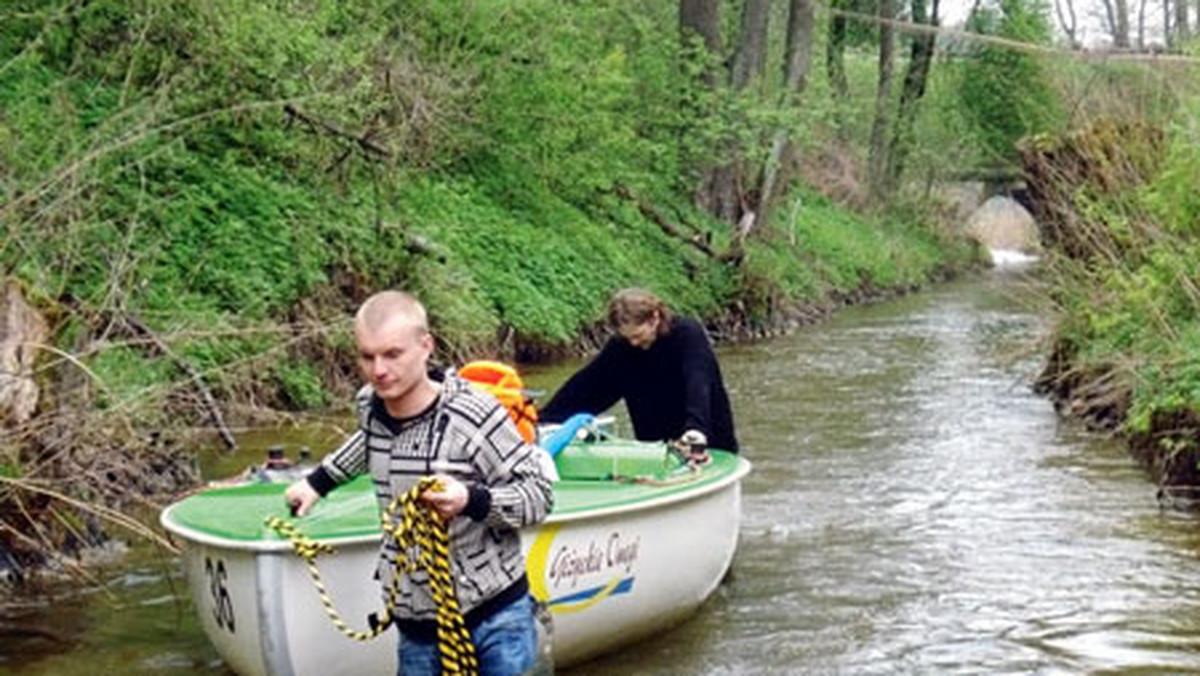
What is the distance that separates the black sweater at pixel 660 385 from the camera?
8.46 meters

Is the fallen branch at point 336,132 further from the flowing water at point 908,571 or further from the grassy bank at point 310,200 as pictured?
the flowing water at point 908,571

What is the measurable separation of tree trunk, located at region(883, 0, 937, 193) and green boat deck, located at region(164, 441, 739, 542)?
30.2 m

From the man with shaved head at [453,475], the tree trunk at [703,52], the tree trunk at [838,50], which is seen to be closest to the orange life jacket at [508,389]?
the man with shaved head at [453,475]

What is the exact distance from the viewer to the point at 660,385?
8.66 m

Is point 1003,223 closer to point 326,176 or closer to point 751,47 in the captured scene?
point 751,47

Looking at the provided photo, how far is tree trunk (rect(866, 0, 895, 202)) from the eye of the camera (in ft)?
122

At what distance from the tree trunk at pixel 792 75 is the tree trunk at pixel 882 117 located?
8403mm

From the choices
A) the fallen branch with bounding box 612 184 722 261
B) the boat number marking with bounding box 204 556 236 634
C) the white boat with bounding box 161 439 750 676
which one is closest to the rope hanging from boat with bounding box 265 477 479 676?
the white boat with bounding box 161 439 750 676

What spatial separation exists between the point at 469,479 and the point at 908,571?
5.25m

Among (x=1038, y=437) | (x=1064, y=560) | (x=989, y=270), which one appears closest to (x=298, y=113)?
(x=1038, y=437)

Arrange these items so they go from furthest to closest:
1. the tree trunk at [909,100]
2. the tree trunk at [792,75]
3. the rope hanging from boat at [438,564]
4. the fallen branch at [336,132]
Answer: the tree trunk at [909,100] < the tree trunk at [792,75] < the fallen branch at [336,132] < the rope hanging from boat at [438,564]

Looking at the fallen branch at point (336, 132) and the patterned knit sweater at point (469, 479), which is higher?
the fallen branch at point (336, 132)

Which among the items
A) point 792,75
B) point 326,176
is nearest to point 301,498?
point 326,176

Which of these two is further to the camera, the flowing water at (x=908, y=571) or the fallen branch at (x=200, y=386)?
the fallen branch at (x=200, y=386)
